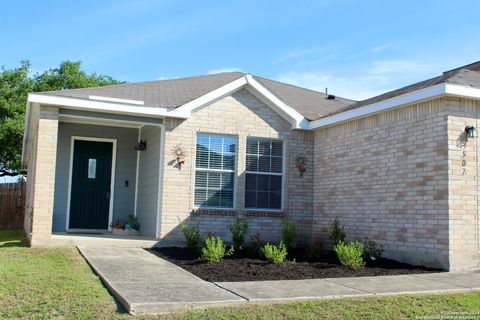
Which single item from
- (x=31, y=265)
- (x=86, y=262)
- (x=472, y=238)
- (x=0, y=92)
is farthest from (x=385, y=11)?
(x=0, y=92)

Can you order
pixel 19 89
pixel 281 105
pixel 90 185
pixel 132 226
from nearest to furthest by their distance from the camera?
pixel 281 105, pixel 132 226, pixel 90 185, pixel 19 89

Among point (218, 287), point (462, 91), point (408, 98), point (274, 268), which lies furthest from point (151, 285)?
point (462, 91)

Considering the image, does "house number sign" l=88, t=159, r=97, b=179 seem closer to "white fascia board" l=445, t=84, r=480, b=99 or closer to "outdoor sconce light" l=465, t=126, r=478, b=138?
"white fascia board" l=445, t=84, r=480, b=99

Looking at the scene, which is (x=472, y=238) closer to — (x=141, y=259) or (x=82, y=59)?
(x=141, y=259)


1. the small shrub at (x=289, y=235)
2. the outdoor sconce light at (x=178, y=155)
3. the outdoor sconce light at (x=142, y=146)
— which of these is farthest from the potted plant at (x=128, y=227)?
the small shrub at (x=289, y=235)

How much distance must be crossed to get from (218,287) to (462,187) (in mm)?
5123

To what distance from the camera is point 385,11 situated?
11031mm

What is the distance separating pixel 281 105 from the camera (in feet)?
42.9

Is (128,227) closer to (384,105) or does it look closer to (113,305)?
(384,105)

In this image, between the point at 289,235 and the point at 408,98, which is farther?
the point at 289,235

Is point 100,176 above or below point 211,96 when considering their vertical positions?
below

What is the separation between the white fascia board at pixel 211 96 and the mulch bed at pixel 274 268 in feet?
11.5

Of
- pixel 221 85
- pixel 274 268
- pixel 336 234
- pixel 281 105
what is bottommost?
pixel 274 268

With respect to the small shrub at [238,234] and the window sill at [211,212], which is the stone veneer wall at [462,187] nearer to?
the small shrub at [238,234]
